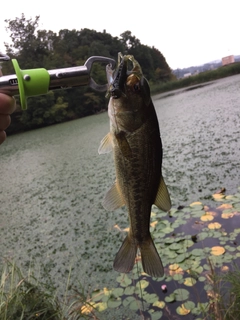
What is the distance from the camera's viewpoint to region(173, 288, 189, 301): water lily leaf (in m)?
2.87

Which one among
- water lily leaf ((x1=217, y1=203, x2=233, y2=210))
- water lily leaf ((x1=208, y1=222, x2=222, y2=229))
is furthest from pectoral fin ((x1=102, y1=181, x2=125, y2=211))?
water lily leaf ((x1=217, y1=203, x2=233, y2=210))

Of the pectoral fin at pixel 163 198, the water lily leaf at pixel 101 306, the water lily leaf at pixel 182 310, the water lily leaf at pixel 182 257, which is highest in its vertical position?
the pectoral fin at pixel 163 198

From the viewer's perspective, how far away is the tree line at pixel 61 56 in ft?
86.9

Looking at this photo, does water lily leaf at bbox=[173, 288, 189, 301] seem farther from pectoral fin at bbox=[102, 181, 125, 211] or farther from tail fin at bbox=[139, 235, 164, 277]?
pectoral fin at bbox=[102, 181, 125, 211]

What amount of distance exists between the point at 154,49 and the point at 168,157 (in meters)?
43.1

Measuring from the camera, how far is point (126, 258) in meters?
1.51

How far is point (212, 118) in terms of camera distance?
35.1 ft

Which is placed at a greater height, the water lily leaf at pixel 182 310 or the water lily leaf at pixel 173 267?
the water lily leaf at pixel 173 267

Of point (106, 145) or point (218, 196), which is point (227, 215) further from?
point (106, 145)

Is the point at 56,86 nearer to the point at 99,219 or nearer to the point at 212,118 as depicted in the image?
the point at 99,219

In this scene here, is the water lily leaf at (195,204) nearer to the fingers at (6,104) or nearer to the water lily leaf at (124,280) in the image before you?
the water lily leaf at (124,280)

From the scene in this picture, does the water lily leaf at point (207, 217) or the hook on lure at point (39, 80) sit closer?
the hook on lure at point (39, 80)

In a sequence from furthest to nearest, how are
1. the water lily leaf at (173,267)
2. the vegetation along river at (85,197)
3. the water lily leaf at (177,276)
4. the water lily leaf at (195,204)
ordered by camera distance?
1. the water lily leaf at (195,204)
2. the vegetation along river at (85,197)
3. the water lily leaf at (173,267)
4. the water lily leaf at (177,276)

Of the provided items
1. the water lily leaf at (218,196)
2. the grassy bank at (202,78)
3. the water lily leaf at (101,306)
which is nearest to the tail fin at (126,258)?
the water lily leaf at (101,306)
